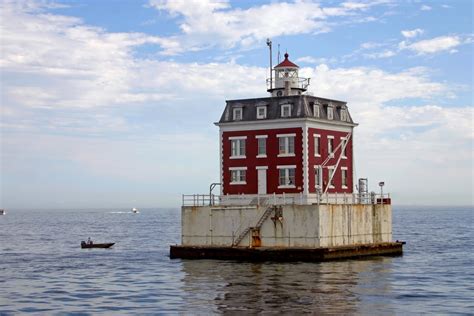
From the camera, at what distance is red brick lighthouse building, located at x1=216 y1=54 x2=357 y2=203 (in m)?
59.8

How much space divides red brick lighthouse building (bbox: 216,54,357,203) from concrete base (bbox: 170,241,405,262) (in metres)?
4.48

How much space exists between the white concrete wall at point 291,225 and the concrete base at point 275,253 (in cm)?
64

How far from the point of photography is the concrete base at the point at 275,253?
→ 5544 cm

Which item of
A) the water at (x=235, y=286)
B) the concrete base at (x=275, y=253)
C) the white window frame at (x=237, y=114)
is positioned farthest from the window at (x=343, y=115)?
the water at (x=235, y=286)

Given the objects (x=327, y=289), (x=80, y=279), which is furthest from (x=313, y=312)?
(x=80, y=279)

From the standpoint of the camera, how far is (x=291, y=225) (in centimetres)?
5628

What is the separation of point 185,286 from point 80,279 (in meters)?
8.82

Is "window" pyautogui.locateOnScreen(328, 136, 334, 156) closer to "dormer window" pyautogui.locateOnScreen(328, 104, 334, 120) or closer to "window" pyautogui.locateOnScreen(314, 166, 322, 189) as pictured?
"dormer window" pyautogui.locateOnScreen(328, 104, 334, 120)

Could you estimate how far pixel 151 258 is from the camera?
6694 cm

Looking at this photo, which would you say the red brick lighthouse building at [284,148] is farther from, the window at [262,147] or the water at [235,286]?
the water at [235,286]

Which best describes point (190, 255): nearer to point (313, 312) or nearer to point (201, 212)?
point (201, 212)

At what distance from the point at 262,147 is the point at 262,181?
105 inches

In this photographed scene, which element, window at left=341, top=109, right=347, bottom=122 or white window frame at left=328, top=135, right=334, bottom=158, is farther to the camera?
window at left=341, top=109, right=347, bottom=122

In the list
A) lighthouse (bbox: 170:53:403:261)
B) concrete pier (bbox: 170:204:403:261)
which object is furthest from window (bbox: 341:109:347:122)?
concrete pier (bbox: 170:204:403:261)
